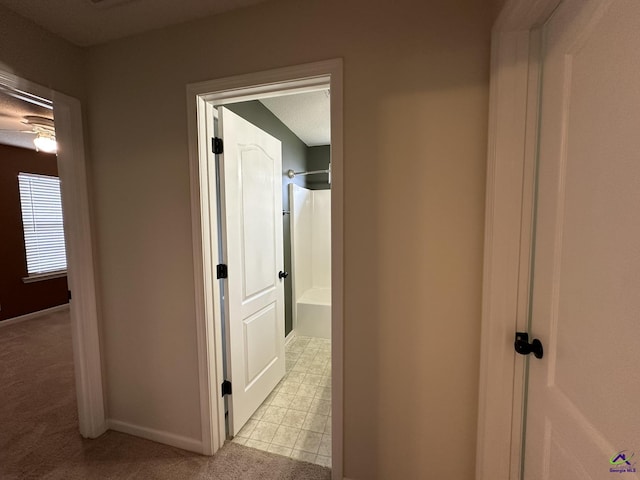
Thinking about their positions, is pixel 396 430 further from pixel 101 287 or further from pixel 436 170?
pixel 101 287

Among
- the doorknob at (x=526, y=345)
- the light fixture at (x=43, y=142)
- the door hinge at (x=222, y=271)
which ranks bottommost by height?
the doorknob at (x=526, y=345)

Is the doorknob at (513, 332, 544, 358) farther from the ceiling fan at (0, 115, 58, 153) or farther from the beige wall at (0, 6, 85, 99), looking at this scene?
the ceiling fan at (0, 115, 58, 153)

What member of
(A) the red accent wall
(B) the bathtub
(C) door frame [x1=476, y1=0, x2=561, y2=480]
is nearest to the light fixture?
(A) the red accent wall

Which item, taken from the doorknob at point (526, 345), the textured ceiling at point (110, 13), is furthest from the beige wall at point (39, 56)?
the doorknob at point (526, 345)

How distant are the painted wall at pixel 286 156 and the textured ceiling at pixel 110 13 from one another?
2.97ft

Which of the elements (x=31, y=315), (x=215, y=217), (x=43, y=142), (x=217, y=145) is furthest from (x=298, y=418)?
(x=31, y=315)

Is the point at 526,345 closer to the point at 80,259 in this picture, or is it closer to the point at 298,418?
the point at 298,418

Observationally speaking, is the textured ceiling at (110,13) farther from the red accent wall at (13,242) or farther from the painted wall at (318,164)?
the red accent wall at (13,242)

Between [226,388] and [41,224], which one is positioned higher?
[41,224]

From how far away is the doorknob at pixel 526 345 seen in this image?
91 centimetres

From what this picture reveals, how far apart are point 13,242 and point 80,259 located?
3.52m

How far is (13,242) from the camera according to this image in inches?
148

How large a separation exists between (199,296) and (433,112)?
4.89 feet

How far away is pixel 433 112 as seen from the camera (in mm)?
1149
